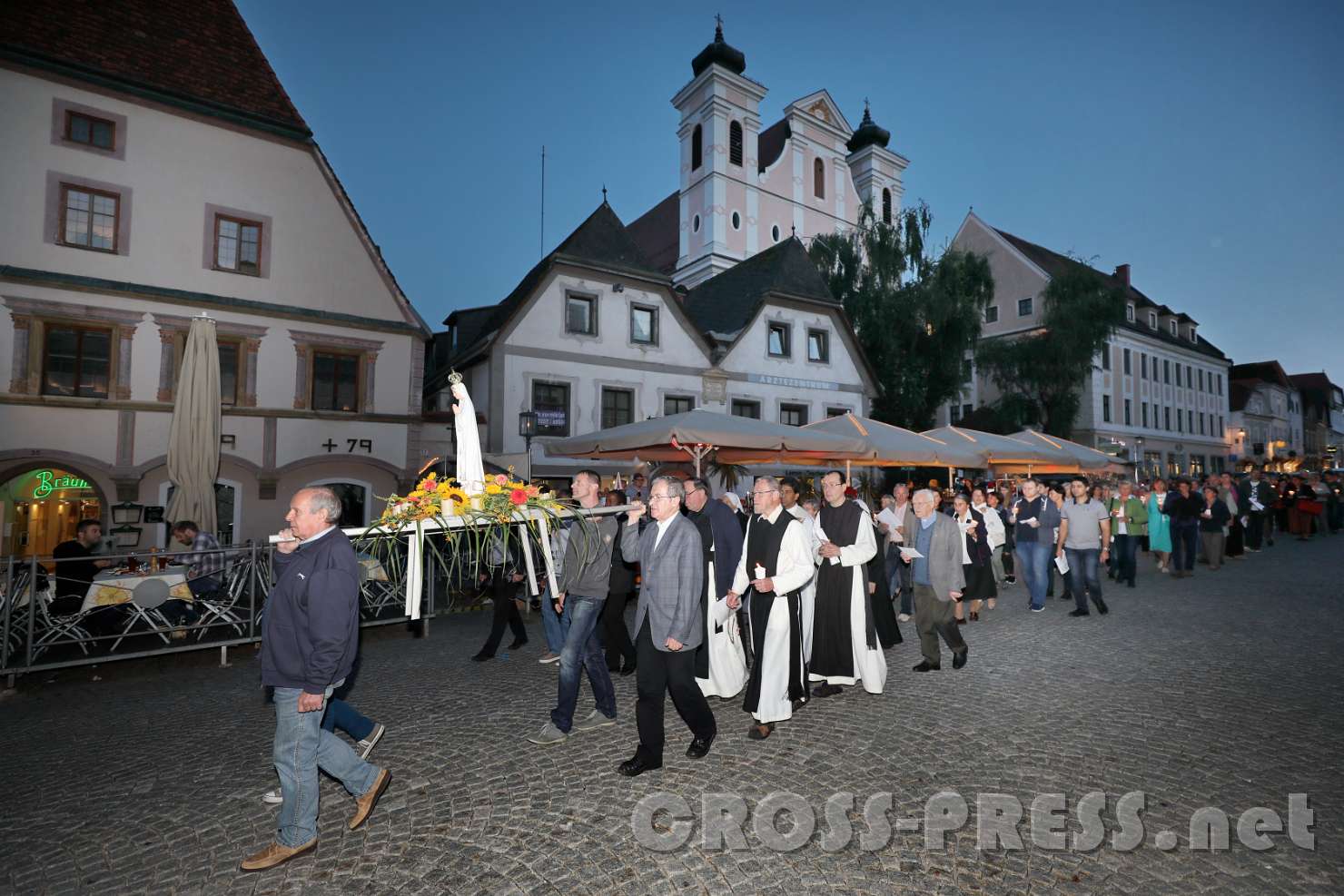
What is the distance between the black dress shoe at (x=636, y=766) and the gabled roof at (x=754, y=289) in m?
20.2

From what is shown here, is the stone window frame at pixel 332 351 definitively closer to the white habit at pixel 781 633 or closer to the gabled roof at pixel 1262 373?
the white habit at pixel 781 633

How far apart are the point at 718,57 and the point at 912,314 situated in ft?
84.6

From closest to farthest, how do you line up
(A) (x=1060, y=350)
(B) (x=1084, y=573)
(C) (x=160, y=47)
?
(B) (x=1084, y=573) → (C) (x=160, y=47) → (A) (x=1060, y=350)

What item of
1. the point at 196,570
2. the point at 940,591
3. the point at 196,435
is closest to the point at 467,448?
the point at 940,591

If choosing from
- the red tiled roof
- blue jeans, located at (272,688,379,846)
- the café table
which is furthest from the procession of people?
the red tiled roof

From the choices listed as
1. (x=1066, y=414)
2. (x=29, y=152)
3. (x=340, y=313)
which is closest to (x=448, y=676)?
(x=340, y=313)

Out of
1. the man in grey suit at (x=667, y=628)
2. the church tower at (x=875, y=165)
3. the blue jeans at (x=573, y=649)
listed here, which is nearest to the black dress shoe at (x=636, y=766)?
the man in grey suit at (x=667, y=628)

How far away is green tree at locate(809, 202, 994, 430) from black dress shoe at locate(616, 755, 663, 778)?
82.6 feet

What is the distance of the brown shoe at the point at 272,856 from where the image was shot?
3.45 metres

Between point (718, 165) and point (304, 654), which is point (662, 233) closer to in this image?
point (718, 165)

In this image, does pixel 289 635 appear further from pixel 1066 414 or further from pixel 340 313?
pixel 1066 414

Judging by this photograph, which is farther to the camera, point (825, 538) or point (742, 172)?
point (742, 172)

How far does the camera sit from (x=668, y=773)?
4559 millimetres

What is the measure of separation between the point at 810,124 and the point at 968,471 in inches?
1104
